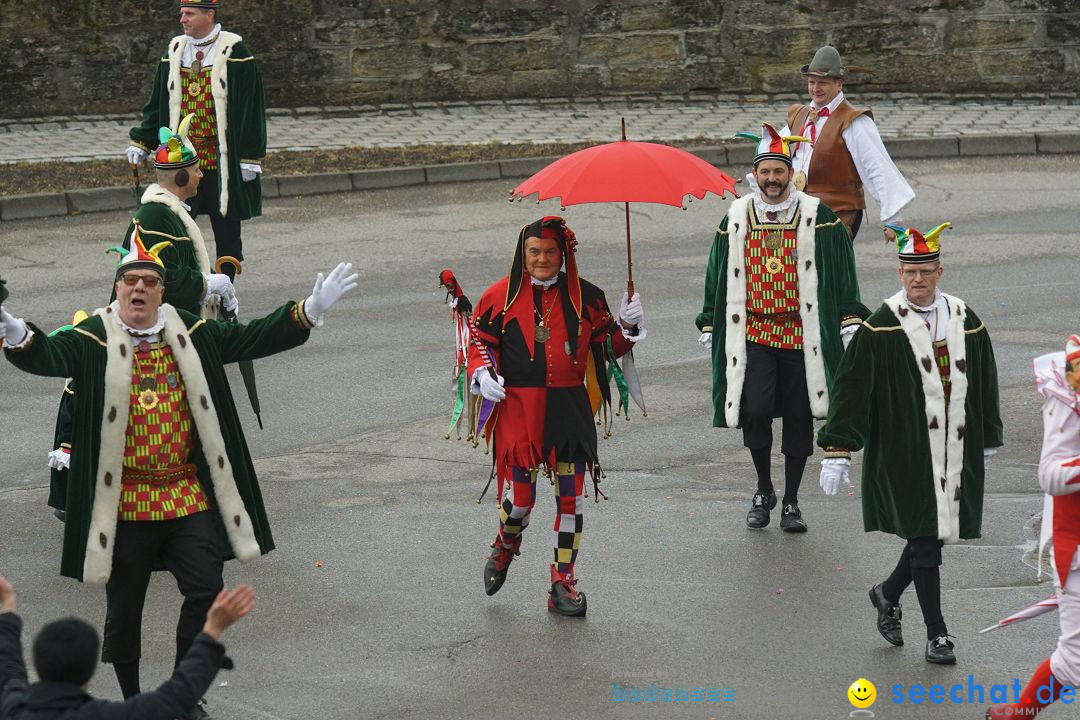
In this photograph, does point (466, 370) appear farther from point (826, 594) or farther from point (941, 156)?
point (941, 156)

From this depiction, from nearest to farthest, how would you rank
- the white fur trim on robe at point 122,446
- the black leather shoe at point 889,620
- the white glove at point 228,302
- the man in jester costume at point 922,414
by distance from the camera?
the white fur trim on robe at point 122,446 < the man in jester costume at point 922,414 < the black leather shoe at point 889,620 < the white glove at point 228,302

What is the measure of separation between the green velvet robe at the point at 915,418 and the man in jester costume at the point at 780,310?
143 cm

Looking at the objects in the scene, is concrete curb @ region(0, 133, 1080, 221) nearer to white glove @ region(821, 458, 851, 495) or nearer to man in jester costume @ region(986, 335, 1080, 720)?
white glove @ region(821, 458, 851, 495)

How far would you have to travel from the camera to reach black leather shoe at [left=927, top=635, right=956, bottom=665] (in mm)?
6969

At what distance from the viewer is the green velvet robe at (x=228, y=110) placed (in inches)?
484

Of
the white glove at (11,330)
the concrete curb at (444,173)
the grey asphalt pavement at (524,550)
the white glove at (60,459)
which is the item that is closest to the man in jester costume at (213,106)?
the grey asphalt pavement at (524,550)

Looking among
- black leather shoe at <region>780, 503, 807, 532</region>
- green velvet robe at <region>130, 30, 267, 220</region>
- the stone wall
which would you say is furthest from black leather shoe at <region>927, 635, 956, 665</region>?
the stone wall

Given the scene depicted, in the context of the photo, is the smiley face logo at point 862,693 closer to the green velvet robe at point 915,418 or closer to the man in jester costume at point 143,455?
the green velvet robe at point 915,418

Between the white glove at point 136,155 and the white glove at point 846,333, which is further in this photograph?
the white glove at point 136,155

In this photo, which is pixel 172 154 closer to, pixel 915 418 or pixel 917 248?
pixel 917 248

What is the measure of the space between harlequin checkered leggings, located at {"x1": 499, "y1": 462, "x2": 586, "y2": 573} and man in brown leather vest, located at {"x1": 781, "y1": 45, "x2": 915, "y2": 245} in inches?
137

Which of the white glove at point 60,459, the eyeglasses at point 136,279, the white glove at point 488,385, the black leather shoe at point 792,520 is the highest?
the eyeglasses at point 136,279

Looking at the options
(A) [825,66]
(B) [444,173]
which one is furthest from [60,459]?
(B) [444,173]

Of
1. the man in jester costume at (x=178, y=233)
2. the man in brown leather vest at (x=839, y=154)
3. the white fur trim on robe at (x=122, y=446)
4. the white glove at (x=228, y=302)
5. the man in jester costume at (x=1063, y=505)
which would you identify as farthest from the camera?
the man in brown leather vest at (x=839, y=154)
